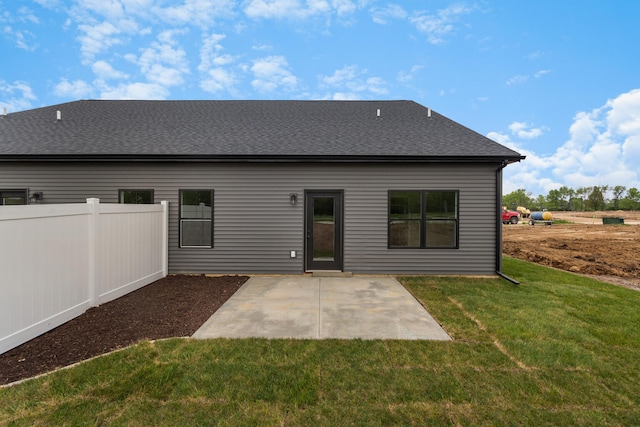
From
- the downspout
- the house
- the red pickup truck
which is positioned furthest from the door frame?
the red pickup truck

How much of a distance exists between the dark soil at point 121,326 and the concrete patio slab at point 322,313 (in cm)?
43

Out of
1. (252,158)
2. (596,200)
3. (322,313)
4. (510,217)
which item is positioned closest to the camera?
(322,313)

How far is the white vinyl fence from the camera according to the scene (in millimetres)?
3361

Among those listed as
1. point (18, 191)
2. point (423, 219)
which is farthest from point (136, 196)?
point (423, 219)

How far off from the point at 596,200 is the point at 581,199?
8998 millimetres

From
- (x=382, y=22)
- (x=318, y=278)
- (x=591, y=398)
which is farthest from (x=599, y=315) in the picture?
(x=382, y=22)

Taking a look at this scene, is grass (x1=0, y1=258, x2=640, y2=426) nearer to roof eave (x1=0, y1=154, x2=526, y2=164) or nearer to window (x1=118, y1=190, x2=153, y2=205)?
roof eave (x1=0, y1=154, x2=526, y2=164)

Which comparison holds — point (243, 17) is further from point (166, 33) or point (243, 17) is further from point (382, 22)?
point (382, 22)

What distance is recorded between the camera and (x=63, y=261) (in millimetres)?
4160

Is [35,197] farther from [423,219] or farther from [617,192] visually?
[617,192]

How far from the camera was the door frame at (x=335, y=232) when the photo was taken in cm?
733

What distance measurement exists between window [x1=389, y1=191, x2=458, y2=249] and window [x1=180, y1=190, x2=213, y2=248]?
4821 mm

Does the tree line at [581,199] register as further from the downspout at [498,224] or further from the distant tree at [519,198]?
the downspout at [498,224]

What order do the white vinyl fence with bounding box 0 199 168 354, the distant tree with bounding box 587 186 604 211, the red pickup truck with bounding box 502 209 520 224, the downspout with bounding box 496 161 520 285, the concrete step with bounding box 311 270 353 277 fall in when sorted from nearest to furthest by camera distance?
the white vinyl fence with bounding box 0 199 168 354
the downspout with bounding box 496 161 520 285
the concrete step with bounding box 311 270 353 277
the red pickup truck with bounding box 502 209 520 224
the distant tree with bounding box 587 186 604 211
